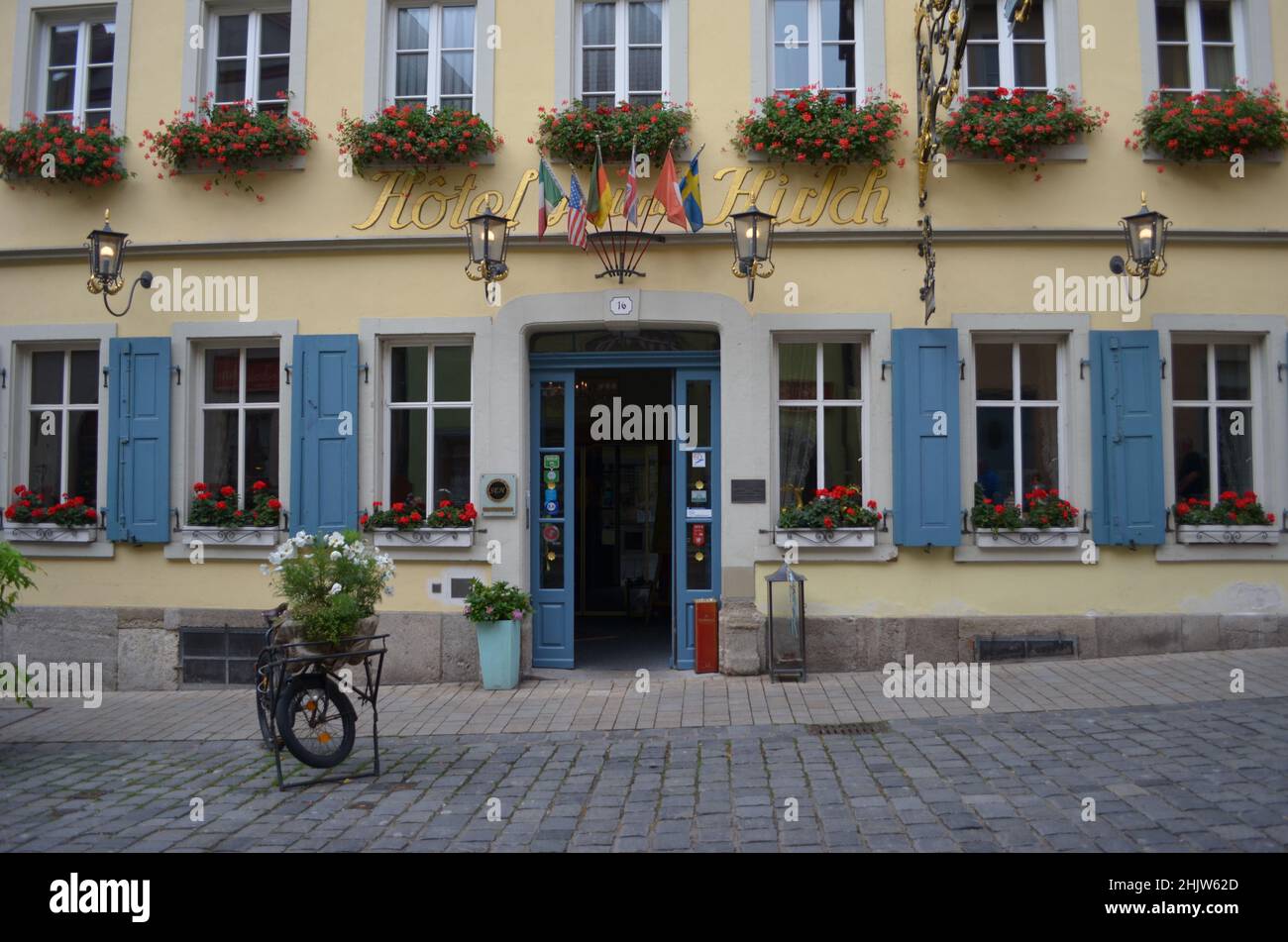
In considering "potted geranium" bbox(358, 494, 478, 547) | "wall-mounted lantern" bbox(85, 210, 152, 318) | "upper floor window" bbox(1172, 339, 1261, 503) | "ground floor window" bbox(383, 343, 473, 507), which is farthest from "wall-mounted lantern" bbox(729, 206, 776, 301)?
"wall-mounted lantern" bbox(85, 210, 152, 318)

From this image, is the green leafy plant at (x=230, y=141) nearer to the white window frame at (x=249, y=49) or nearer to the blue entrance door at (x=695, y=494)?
the white window frame at (x=249, y=49)

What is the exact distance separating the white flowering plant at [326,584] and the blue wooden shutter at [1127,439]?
20.3ft

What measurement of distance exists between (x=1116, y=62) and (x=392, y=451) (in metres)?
7.44

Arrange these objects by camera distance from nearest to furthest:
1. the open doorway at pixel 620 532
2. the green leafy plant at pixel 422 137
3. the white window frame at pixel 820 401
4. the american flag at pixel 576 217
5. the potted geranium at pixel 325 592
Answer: the potted geranium at pixel 325 592
the american flag at pixel 576 217
the green leafy plant at pixel 422 137
the white window frame at pixel 820 401
the open doorway at pixel 620 532

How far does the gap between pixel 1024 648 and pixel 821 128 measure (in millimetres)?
4847

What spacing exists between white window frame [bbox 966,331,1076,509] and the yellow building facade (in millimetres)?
28

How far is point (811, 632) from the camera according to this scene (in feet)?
28.5

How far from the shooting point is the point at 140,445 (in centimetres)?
920

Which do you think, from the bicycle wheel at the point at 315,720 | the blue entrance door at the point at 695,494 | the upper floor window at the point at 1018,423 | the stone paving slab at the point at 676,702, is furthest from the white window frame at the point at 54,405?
the upper floor window at the point at 1018,423

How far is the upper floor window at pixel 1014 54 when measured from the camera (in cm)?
913

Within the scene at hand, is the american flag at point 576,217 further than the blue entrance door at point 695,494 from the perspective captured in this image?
No

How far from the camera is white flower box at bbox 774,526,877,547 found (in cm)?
870

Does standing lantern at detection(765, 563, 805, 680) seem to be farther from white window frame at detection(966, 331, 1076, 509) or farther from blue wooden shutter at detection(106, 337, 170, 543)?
blue wooden shutter at detection(106, 337, 170, 543)

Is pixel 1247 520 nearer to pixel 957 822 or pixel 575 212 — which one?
pixel 957 822
